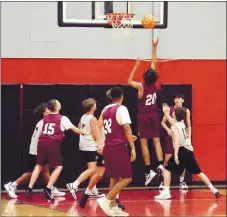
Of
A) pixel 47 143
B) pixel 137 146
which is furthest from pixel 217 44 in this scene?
pixel 47 143

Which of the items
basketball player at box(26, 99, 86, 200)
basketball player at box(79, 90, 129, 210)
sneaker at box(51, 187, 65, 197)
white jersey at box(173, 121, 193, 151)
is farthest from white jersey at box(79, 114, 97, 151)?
white jersey at box(173, 121, 193, 151)

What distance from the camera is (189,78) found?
56.1ft

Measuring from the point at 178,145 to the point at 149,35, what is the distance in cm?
379

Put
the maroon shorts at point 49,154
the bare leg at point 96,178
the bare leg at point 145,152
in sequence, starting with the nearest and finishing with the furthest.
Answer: the bare leg at point 96,178
the maroon shorts at point 49,154
the bare leg at point 145,152

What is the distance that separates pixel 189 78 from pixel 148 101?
8.08ft

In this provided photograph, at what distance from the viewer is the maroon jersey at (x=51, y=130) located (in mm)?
14227

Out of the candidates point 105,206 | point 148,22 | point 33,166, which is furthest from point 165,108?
point 105,206

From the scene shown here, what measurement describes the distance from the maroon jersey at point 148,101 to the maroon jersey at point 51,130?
1.77 m

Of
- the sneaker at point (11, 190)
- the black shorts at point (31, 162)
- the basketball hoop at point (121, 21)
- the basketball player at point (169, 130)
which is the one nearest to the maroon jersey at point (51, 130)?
the black shorts at point (31, 162)

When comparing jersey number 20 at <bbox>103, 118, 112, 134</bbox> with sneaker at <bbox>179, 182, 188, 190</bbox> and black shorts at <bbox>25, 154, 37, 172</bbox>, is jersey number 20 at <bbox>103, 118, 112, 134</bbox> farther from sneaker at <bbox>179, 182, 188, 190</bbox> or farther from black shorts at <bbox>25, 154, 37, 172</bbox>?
sneaker at <bbox>179, 182, 188, 190</bbox>

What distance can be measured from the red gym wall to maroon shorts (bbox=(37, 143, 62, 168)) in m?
2.43

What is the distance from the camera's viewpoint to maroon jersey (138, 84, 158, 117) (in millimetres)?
14828

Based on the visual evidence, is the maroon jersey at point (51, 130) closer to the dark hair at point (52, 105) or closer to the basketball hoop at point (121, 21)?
Result: the dark hair at point (52, 105)

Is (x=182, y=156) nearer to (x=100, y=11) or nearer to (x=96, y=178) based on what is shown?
(x=96, y=178)
